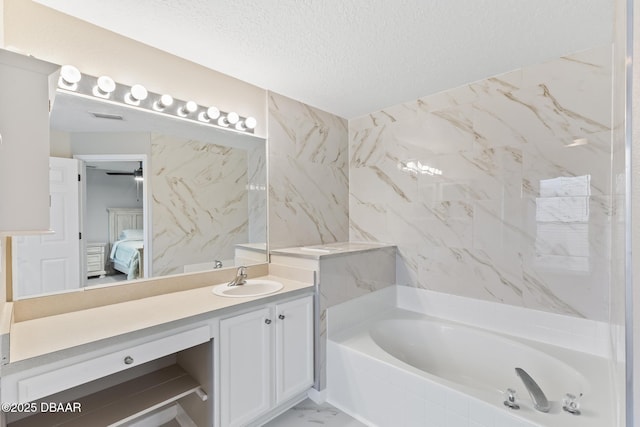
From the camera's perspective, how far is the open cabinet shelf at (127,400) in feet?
4.47

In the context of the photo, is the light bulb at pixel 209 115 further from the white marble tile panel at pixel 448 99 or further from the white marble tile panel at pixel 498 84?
the white marble tile panel at pixel 498 84

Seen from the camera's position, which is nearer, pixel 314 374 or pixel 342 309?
pixel 314 374

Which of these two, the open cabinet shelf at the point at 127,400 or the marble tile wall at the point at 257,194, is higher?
the marble tile wall at the point at 257,194

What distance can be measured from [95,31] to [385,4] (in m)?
1.65

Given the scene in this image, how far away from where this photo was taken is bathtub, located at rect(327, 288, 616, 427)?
1.43 meters

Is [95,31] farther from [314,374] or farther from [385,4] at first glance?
[314,374]

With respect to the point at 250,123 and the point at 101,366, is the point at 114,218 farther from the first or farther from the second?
the point at 250,123

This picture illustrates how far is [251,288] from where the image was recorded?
7.12 ft

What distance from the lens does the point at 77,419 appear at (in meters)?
1.38

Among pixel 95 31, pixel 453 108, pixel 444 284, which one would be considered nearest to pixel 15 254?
pixel 95 31

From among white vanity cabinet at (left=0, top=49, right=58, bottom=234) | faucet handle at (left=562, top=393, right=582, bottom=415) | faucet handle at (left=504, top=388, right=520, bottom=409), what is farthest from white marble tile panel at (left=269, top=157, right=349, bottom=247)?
faucet handle at (left=562, top=393, right=582, bottom=415)

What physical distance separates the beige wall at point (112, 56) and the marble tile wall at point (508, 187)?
1571 millimetres

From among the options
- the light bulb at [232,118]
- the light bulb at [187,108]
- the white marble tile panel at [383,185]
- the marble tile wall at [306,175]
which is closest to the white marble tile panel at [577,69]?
the white marble tile panel at [383,185]

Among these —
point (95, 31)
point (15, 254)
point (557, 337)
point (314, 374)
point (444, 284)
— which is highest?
point (95, 31)
